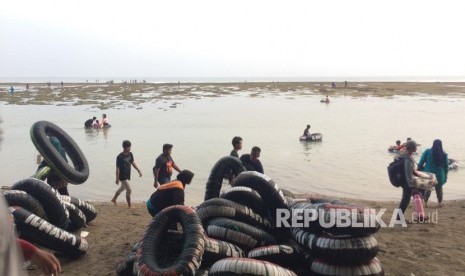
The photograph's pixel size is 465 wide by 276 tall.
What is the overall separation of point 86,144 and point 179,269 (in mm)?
21484

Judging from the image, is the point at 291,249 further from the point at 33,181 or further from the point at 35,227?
the point at 33,181

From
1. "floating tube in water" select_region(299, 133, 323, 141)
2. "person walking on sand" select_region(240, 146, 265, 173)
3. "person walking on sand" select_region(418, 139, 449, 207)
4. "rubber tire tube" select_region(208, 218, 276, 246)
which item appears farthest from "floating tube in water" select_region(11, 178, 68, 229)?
"floating tube in water" select_region(299, 133, 323, 141)

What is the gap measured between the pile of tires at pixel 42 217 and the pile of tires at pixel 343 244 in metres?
4.43

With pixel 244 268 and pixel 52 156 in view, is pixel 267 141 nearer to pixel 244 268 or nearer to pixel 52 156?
pixel 52 156

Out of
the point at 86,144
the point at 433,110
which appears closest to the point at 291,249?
the point at 86,144

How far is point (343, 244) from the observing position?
6781 millimetres

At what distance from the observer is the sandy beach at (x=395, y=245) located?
7.83m

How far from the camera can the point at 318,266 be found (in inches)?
271

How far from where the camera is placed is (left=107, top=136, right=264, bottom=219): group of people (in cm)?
893

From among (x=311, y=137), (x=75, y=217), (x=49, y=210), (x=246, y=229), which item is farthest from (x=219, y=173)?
(x=311, y=137)

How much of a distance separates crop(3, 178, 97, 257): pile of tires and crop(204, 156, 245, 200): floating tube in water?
3.24 m

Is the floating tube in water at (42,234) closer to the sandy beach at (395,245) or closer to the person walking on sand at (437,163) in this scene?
the sandy beach at (395,245)

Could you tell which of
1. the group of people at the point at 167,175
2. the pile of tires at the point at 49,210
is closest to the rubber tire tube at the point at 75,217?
the pile of tires at the point at 49,210

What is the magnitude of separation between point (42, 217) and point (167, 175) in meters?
3.97
